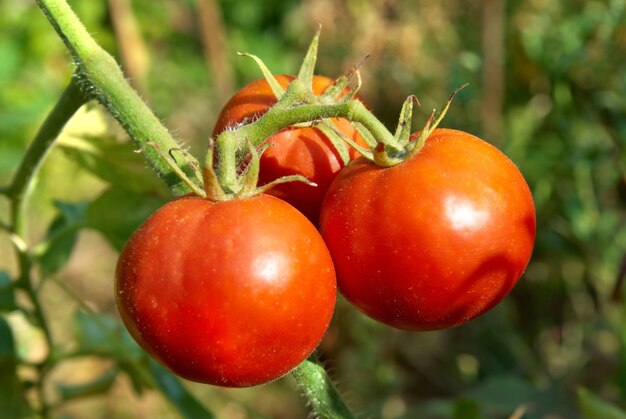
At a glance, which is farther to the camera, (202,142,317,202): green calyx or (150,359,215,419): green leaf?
(150,359,215,419): green leaf

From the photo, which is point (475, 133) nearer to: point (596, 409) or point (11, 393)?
point (596, 409)

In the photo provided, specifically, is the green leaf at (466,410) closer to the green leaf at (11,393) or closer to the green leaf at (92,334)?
the green leaf at (92,334)

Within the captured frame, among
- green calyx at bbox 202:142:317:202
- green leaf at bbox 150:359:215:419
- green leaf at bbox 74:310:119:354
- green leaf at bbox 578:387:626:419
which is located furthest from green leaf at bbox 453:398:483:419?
green calyx at bbox 202:142:317:202

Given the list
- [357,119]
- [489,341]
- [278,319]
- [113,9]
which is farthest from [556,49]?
[113,9]

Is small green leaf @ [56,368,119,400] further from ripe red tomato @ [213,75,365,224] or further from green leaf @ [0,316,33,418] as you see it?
ripe red tomato @ [213,75,365,224]

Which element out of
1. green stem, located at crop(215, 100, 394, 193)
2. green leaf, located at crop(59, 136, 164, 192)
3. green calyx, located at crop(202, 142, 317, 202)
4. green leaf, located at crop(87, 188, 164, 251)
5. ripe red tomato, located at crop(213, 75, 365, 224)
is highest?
green stem, located at crop(215, 100, 394, 193)

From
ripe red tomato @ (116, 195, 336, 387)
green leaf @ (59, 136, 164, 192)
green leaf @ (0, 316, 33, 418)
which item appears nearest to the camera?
ripe red tomato @ (116, 195, 336, 387)

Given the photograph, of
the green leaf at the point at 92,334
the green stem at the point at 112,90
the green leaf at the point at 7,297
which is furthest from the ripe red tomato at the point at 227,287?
the green leaf at the point at 92,334
